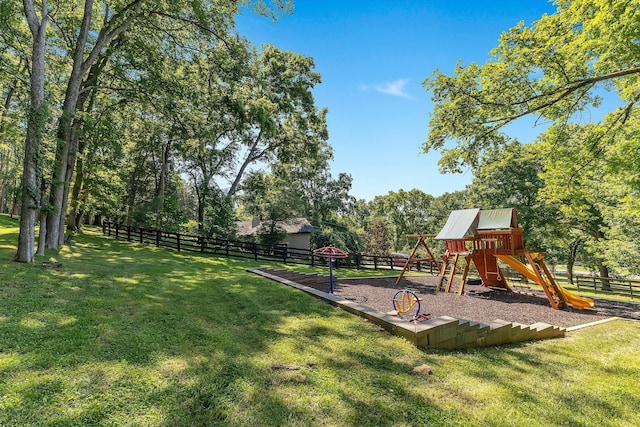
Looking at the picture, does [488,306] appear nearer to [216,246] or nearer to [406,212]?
[216,246]

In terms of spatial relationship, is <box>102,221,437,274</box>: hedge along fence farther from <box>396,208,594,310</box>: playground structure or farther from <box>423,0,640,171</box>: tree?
<box>423,0,640,171</box>: tree

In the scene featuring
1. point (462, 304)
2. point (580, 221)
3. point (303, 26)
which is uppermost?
point (303, 26)

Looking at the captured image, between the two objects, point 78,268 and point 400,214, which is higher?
point 400,214

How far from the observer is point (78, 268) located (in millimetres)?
8438

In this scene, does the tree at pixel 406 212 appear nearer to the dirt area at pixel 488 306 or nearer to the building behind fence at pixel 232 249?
the building behind fence at pixel 232 249

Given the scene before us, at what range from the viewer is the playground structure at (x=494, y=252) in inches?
392

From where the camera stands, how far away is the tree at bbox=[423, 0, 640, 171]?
5.43m

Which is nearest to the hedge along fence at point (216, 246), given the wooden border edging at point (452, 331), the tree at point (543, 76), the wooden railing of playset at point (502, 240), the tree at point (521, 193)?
the wooden railing of playset at point (502, 240)

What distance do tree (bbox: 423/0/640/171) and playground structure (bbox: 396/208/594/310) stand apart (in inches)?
145

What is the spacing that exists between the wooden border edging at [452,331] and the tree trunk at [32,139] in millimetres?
8733

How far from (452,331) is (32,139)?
36.9ft

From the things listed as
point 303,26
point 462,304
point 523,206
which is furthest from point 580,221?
point 303,26

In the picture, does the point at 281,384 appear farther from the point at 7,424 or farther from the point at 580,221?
the point at 580,221

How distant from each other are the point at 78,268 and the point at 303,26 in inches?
448
